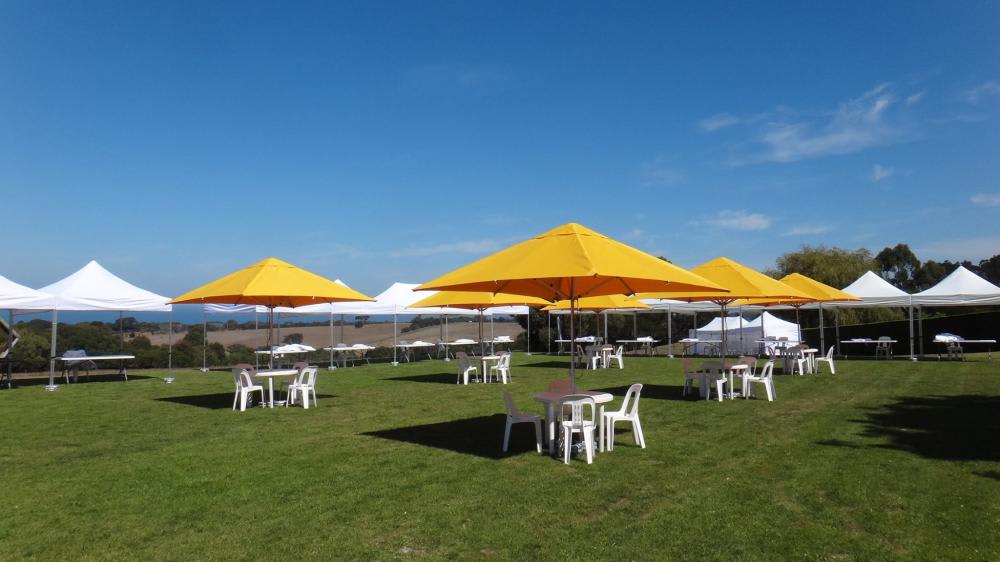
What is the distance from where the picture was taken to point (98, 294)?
56.2 ft

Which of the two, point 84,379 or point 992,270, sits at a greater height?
point 992,270

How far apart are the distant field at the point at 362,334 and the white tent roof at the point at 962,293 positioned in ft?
59.2

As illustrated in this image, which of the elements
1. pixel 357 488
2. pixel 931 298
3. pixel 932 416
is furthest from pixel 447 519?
pixel 931 298

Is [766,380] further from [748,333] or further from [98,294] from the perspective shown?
[748,333]

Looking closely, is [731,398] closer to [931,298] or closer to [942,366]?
[942,366]

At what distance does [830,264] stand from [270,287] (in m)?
32.9

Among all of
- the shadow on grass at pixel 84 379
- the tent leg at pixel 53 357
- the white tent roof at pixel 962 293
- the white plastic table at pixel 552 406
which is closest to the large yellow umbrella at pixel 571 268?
the white plastic table at pixel 552 406

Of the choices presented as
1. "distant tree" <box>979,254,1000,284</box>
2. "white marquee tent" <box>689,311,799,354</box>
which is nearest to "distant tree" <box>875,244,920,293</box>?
"distant tree" <box>979,254,1000,284</box>

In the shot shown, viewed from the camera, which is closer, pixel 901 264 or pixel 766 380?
pixel 766 380

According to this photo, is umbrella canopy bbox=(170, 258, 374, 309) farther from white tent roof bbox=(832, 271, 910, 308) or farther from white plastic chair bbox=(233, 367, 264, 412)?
white tent roof bbox=(832, 271, 910, 308)

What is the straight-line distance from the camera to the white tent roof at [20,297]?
15.1 meters

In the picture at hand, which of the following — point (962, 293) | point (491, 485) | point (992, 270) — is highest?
point (992, 270)

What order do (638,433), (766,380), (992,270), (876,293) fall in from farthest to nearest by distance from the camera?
(992,270) → (876,293) → (766,380) → (638,433)

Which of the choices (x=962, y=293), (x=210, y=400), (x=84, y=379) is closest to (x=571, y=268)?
(x=210, y=400)
